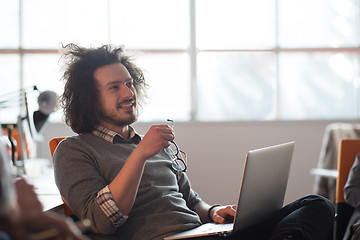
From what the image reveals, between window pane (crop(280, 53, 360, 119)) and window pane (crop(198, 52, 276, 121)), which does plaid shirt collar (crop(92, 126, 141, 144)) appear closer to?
window pane (crop(198, 52, 276, 121))

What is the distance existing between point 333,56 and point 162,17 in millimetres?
1516

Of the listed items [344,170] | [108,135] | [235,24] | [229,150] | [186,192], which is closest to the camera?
[108,135]

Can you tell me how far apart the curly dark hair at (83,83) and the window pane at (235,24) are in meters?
2.30

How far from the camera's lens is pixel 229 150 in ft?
13.8

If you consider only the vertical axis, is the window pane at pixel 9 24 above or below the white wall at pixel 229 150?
above

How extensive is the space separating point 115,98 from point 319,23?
298 cm

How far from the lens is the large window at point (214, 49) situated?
13.9 feet

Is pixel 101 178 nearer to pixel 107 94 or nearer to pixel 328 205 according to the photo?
pixel 107 94

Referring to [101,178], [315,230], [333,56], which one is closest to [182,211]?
[101,178]

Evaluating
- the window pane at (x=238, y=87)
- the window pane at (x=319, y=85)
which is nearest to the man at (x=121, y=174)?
the window pane at (x=238, y=87)

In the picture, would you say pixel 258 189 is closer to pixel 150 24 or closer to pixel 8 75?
pixel 150 24

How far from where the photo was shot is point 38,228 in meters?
0.84

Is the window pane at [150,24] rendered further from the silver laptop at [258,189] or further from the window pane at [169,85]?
the silver laptop at [258,189]

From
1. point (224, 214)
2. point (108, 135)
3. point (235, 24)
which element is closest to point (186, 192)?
point (224, 214)
